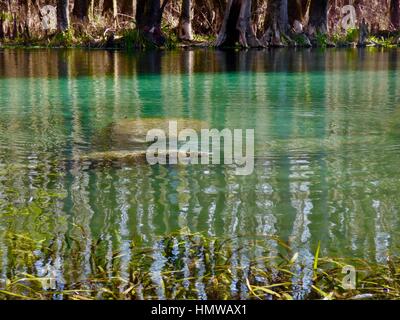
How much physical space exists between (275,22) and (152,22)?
12.1 ft

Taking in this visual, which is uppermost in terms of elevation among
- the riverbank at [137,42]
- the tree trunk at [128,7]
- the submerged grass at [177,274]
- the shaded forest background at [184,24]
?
the tree trunk at [128,7]

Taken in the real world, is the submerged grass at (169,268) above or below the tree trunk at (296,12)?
below

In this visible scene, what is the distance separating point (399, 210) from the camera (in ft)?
13.8

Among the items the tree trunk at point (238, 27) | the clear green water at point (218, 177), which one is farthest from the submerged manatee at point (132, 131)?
the tree trunk at point (238, 27)

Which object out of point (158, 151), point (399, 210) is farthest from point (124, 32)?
point (399, 210)

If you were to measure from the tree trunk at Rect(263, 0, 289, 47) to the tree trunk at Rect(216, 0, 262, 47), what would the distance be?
2.12 feet

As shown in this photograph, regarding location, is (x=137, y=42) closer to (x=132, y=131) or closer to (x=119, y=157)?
(x=132, y=131)

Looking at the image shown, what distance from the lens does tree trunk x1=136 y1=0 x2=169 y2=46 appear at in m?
24.6

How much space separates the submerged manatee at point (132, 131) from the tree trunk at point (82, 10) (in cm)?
1971

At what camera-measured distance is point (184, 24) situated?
25.7m

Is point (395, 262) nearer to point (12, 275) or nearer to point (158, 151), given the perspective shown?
point (12, 275)

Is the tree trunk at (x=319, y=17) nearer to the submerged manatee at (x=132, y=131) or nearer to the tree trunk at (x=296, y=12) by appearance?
the tree trunk at (x=296, y=12)

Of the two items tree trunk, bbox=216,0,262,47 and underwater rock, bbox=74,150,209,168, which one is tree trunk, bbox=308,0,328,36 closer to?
tree trunk, bbox=216,0,262,47

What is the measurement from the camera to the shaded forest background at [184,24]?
950 inches
